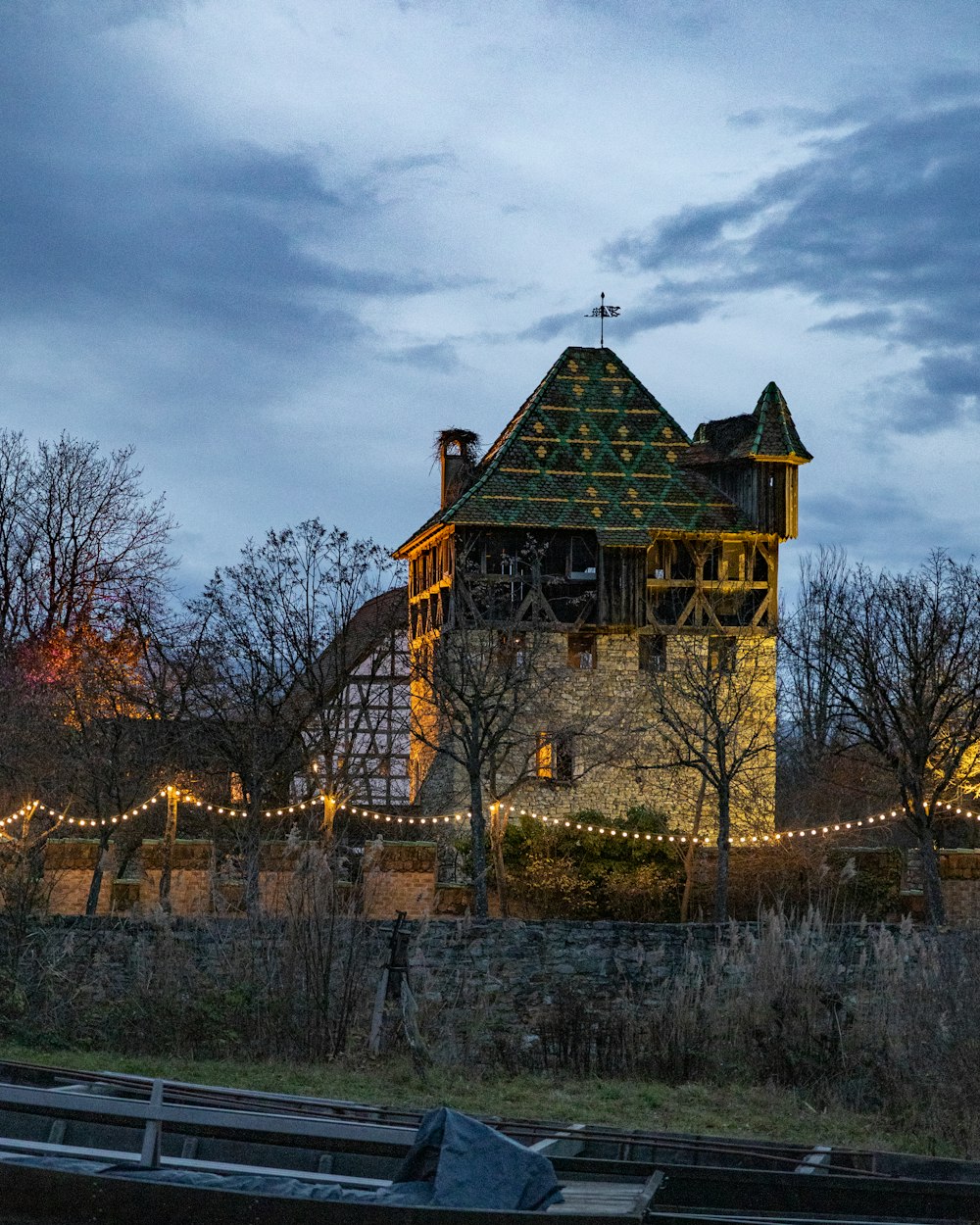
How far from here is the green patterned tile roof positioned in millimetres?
39281

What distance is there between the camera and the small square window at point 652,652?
3941cm

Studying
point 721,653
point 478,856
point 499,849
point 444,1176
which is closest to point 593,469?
point 721,653

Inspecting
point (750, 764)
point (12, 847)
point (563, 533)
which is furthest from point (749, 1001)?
point (563, 533)

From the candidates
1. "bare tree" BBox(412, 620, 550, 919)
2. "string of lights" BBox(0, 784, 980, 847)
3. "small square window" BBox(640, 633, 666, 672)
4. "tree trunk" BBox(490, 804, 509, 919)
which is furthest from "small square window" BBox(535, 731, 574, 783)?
"tree trunk" BBox(490, 804, 509, 919)

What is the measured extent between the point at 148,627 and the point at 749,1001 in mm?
27308

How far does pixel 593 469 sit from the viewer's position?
1604 inches

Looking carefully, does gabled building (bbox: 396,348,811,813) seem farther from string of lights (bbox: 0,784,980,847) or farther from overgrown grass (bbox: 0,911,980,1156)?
overgrown grass (bbox: 0,911,980,1156)

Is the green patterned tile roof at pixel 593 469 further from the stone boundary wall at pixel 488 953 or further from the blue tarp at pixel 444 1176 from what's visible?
the blue tarp at pixel 444 1176

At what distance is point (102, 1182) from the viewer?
24.9 ft

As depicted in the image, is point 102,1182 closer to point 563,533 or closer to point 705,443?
point 563,533

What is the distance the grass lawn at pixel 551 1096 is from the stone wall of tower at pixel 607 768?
820 inches

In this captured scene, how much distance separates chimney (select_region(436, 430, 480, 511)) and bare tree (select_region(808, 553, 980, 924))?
13499 mm

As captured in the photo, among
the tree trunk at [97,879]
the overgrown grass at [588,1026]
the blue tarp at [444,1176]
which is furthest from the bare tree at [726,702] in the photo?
the blue tarp at [444,1176]

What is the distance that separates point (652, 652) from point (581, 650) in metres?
1.64
